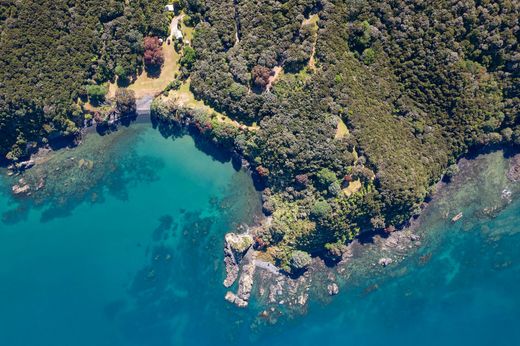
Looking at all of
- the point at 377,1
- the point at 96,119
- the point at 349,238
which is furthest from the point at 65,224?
the point at 377,1

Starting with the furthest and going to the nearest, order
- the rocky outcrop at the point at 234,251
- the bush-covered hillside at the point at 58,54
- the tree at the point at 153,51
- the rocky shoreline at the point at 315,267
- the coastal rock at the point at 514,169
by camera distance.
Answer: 1. the rocky shoreline at the point at 315,267
2. the rocky outcrop at the point at 234,251
3. the coastal rock at the point at 514,169
4. the tree at the point at 153,51
5. the bush-covered hillside at the point at 58,54

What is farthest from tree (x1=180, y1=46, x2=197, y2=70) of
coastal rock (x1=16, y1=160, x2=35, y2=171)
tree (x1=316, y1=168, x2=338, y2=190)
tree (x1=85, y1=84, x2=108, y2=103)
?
coastal rock (x1=16, y1=160, x2=35, y2=171)

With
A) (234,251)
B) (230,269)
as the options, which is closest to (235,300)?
(230,269)

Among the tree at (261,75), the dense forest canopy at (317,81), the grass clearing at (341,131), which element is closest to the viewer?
the dense forest canopy at (317,81)

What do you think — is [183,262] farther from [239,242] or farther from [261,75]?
[261,75]

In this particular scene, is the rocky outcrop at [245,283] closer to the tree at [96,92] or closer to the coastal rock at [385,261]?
the coastal rock at [385,261]

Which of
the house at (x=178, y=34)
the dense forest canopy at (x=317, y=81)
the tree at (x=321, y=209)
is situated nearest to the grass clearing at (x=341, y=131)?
the dense forest canopy at (x=317, y=81)

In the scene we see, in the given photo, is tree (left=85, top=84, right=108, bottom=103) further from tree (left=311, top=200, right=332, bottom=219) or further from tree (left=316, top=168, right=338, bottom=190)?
tree (left=311, top=200, right=332, bottom=219)
